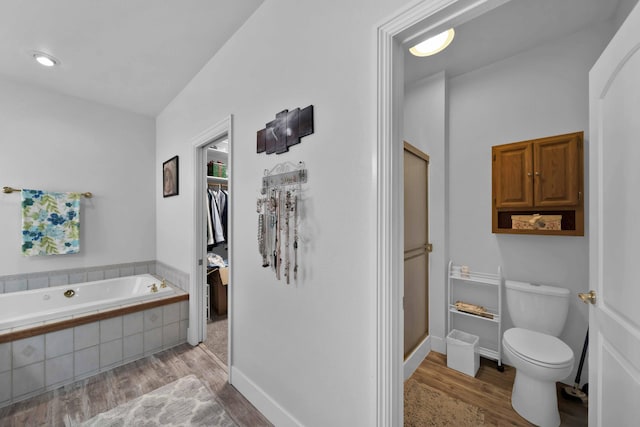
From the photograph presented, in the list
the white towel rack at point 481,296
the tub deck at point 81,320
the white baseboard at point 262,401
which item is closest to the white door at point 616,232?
the white towel rack at point 481,296

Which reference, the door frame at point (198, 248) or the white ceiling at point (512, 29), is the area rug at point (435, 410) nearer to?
the door frame at point (198, 248)

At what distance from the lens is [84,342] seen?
2061 mm

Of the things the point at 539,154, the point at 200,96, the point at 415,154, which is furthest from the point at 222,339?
the point at 539,154

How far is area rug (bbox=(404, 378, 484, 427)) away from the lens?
1570 millimetres

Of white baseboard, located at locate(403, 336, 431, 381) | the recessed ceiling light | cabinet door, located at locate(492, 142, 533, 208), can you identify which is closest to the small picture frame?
the recessed ceiling light

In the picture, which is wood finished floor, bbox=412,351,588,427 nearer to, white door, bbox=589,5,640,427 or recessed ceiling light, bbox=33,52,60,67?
white door, bbox=589,5,640,427

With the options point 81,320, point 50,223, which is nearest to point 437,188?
point 81,320

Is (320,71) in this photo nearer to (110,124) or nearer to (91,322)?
(91,322)

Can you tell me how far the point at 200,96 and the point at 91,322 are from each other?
2.12m

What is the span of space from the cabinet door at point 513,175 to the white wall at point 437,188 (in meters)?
0.41

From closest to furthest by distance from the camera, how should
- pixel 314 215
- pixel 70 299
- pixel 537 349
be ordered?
pixel 314 215 → pixel 537 349 → pixel 70 299

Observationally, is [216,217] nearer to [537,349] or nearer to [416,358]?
[416,358]

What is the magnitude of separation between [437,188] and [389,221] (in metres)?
1.60

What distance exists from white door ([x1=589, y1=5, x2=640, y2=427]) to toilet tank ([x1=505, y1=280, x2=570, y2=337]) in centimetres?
88
